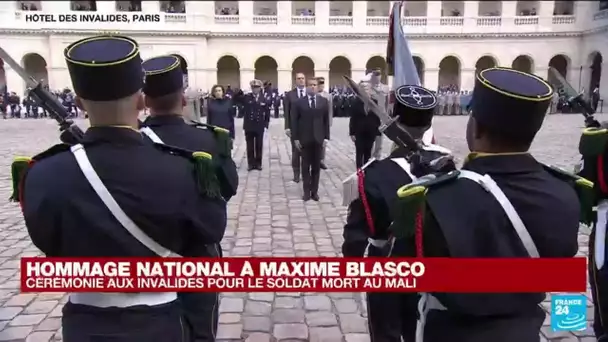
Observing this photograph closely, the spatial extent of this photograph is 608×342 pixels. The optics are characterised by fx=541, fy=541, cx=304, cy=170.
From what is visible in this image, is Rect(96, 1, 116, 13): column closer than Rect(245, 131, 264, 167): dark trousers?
Yes

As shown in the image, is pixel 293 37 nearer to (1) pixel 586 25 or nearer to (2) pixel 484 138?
(1) pixel 586 25

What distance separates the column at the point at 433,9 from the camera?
32894mm

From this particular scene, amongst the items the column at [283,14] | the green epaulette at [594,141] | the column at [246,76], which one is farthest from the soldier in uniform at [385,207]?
the column at [246,76]

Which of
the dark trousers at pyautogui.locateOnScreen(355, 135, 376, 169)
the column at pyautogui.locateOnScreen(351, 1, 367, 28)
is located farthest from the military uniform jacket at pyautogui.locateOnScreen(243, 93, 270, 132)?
the column at pyautogui.locateOnScreen(351, 1, 367, 28)

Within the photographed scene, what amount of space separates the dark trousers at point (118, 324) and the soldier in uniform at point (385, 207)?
3.52ft

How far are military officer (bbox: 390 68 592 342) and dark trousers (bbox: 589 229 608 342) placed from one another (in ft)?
4.32

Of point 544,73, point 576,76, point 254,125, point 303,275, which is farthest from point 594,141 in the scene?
point 254,125

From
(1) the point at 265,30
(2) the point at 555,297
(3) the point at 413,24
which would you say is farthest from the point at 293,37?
(2) the point at 555,297

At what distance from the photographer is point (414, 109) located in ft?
8.89

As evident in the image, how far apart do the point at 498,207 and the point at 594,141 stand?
149 centimetres

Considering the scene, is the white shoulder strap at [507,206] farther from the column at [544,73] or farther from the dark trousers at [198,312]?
the dark trousers at [198,312]

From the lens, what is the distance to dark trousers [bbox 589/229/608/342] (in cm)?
297

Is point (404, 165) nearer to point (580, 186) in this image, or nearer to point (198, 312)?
point (580, 186)

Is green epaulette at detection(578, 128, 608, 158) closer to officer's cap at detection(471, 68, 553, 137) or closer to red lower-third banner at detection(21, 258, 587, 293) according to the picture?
red lower-third banner at detection(21, 258, 587, 293)
